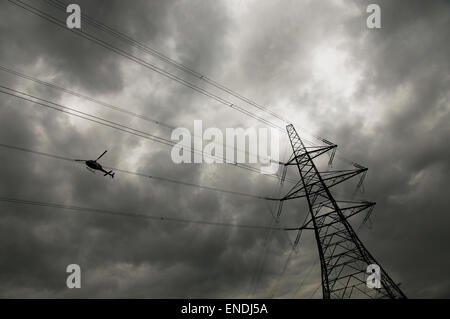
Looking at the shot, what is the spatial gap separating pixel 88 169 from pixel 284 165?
1631cm

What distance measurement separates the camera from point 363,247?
16.5 m

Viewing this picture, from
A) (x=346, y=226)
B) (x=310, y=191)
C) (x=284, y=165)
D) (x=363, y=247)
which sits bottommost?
(x=363, y=247)

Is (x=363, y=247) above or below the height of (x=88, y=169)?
below

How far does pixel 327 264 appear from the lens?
1658 centimetres
